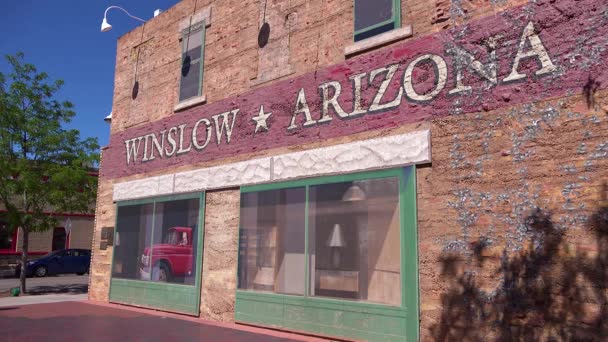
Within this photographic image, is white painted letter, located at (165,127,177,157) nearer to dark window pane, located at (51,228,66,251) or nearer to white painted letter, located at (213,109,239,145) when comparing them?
white painted letter, located at (213,109,239,145)

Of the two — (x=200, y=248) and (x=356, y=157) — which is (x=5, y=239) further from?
(x=356, y=157)

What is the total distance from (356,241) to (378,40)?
3.52 meters

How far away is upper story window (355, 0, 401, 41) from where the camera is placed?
8.52 m

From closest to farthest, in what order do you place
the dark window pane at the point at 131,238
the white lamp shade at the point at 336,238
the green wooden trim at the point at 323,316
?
the green wooden trim at the point at 323,316 < the white lamp shade at the point at 336,238 < the dark window pane at the point at 131,238

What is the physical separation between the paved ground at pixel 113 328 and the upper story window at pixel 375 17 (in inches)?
219

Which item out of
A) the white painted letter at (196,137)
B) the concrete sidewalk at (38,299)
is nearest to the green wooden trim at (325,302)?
the white painted letter at (196,137)

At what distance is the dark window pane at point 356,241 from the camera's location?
7.84 m

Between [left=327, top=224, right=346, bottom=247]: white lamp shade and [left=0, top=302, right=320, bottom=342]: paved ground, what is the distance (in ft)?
5.48

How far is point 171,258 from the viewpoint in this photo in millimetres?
11992

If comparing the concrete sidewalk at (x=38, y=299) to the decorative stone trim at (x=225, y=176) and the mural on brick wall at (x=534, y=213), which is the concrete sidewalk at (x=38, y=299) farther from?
the mural on brick wall at (x=534, y=213)

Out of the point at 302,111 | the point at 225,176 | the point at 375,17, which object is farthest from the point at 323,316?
the point at 375,17

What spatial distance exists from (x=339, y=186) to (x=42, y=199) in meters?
13.2

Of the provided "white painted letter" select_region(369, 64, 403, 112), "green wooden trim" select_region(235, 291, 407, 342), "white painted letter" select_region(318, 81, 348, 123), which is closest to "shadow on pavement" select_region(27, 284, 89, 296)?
"green wooden trim" select_region(235, 291, 407, 342)

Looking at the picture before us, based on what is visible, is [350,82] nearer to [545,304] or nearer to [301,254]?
[301,254]
